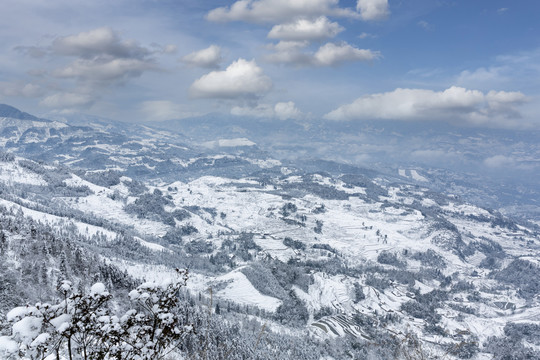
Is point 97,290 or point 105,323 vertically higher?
point 97,290

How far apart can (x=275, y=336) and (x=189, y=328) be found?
163 m

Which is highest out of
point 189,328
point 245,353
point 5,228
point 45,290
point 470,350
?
point 189,328

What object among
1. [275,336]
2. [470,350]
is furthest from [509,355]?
[275,336]

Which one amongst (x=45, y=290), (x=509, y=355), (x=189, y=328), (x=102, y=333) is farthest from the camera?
(x=509, y=355)

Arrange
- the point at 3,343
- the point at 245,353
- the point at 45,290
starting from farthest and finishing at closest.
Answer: the point at 245,353, the point at 45,290, the point at 3,343

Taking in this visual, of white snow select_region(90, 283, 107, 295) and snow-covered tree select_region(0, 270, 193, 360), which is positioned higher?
white snow select_region(90, 283, 107, 295)

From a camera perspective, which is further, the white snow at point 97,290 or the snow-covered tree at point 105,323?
the white snow at point 97,290

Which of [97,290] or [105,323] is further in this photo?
[105,323]

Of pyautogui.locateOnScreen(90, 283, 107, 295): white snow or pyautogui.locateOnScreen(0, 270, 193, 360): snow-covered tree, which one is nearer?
pyautogui.locateOnScreen(0, 270, 193, 360): snow-covered tree

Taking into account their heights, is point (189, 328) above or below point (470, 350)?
above

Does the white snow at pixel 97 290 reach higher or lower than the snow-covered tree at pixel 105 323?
higher

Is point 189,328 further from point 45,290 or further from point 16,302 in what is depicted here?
point 45,290

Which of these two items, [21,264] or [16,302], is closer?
[16,302]

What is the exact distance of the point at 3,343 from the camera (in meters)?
10.4
